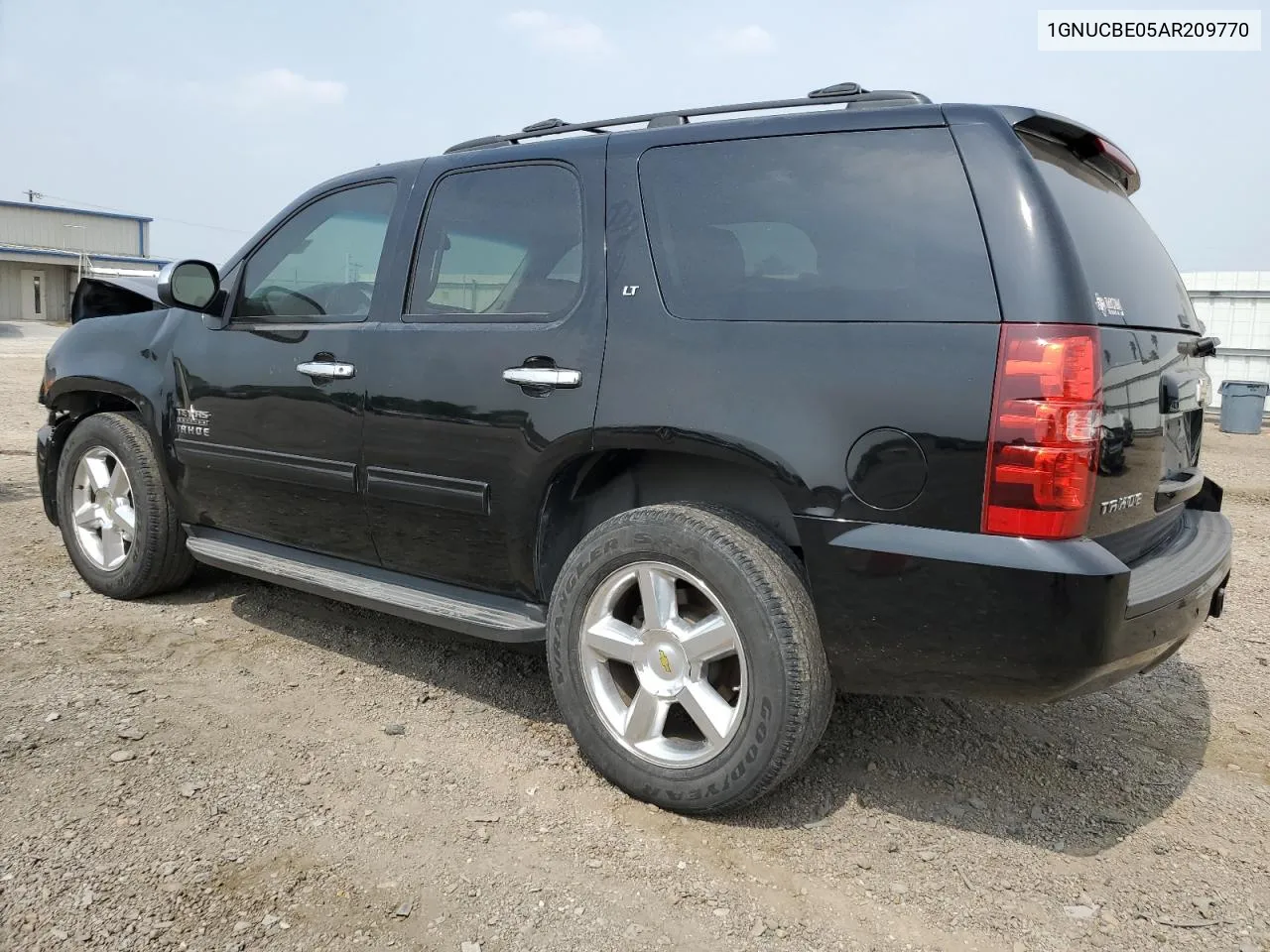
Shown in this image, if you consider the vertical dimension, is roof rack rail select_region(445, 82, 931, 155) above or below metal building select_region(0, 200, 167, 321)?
below

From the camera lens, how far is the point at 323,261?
3.75m

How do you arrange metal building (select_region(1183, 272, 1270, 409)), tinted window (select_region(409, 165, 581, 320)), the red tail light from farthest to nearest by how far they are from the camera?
1. metal building (select_region(1183, 272, 1270, 409))
2. tinted window (select_region(409, 165, 581, 320))
3. the red tail light

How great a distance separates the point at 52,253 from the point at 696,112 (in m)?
50.2

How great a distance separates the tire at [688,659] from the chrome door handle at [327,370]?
114cm

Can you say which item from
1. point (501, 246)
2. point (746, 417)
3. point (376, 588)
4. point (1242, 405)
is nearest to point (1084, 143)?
point (746, 417)

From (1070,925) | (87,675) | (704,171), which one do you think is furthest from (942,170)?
(87,675)

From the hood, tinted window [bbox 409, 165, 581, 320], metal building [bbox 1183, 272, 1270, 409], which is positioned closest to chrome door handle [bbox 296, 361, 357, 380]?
tinted window [bbox 409, 165, 581, 320]

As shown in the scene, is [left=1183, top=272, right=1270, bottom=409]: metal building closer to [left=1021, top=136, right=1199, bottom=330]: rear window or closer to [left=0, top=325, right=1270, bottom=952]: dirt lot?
[left=0, top=325, right=1270, bottom=952]: dirt lot

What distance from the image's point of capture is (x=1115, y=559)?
226 cm

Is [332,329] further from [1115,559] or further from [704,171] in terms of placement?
[1115,559]

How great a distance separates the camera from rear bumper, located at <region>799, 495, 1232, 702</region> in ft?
7.25

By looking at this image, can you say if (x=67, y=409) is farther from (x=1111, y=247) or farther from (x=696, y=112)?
(x=1111, y=247)

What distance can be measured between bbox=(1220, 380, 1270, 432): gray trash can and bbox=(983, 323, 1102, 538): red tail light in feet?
46.7

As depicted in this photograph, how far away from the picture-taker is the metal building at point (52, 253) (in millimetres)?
44625
